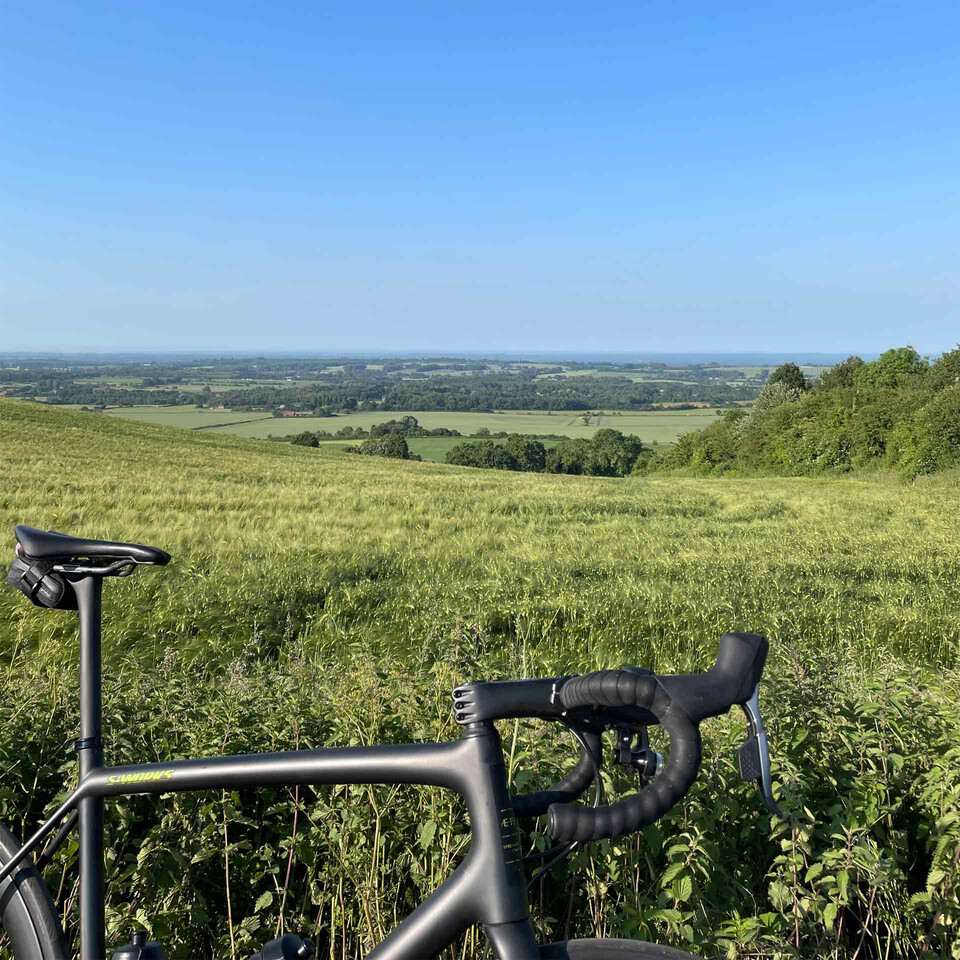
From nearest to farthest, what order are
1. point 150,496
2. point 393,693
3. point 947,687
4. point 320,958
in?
point 320,958 → point 393,693 → point 947,687 → point 150,496

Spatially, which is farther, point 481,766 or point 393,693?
point 393,693

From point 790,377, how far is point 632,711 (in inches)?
3295

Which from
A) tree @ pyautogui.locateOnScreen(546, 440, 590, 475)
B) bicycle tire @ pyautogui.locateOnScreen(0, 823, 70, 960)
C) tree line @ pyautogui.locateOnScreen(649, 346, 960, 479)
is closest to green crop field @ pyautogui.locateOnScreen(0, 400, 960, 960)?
bicycle tire @ pyautogui.locateOnScreen(0, 823, 70, 960)

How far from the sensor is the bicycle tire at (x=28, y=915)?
5.96ft

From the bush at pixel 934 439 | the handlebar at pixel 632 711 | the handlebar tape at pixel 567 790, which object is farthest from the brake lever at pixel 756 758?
the bush at pixel 934 439

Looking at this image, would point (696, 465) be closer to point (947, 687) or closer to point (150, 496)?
point (150, 496)

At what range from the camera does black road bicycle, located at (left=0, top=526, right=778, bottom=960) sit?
4.27 ft

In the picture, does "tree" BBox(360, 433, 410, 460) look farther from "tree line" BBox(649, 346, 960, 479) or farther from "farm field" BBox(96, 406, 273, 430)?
"tree line" BBox(649, 346, 960, 479)

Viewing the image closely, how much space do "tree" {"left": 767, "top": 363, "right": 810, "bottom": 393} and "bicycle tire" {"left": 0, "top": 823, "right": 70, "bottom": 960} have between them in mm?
80136

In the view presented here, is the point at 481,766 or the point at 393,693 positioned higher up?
the point at 481,766

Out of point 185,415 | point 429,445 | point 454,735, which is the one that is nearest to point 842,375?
point 429,445

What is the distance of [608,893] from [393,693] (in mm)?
1161

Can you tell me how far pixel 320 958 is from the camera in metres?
2.84

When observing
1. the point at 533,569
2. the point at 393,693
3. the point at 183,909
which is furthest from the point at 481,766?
the point at 533,569
